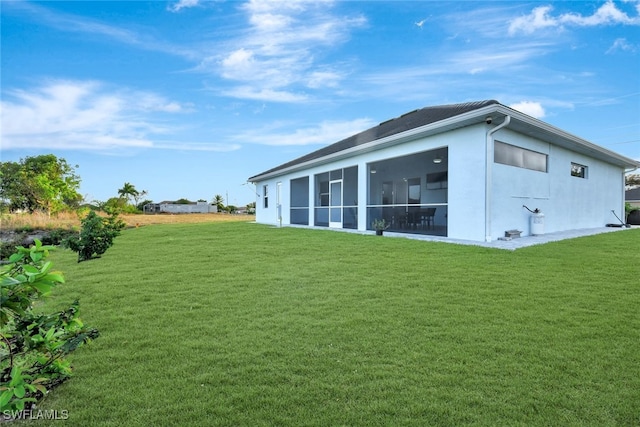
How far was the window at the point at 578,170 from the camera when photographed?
43.5ft

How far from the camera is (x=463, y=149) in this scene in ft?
31.1

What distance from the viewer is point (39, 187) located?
23812 millimetres

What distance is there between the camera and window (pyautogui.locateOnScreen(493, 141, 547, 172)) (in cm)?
957

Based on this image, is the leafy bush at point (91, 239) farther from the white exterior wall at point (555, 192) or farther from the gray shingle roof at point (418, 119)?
the white exterior wall at point (555, 192)

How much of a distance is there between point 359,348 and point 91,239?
26.9 ft

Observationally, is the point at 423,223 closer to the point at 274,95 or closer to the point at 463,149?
the point at 463,149

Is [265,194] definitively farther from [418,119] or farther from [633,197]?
[633,197]

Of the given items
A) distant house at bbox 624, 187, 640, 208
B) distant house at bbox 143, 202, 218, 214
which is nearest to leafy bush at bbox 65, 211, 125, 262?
distant house at bbox 624, 187, 640, 208

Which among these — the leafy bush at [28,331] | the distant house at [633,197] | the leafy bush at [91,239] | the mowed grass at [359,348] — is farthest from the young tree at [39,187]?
the distant house at [633,197]

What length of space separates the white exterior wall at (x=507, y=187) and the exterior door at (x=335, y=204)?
0.84 metres

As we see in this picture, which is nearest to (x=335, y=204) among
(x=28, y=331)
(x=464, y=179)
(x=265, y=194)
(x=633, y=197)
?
(x=464, y=179)

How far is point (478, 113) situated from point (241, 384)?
8191 millimetres

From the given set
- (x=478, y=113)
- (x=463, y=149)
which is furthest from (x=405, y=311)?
(x=463, y=149)
